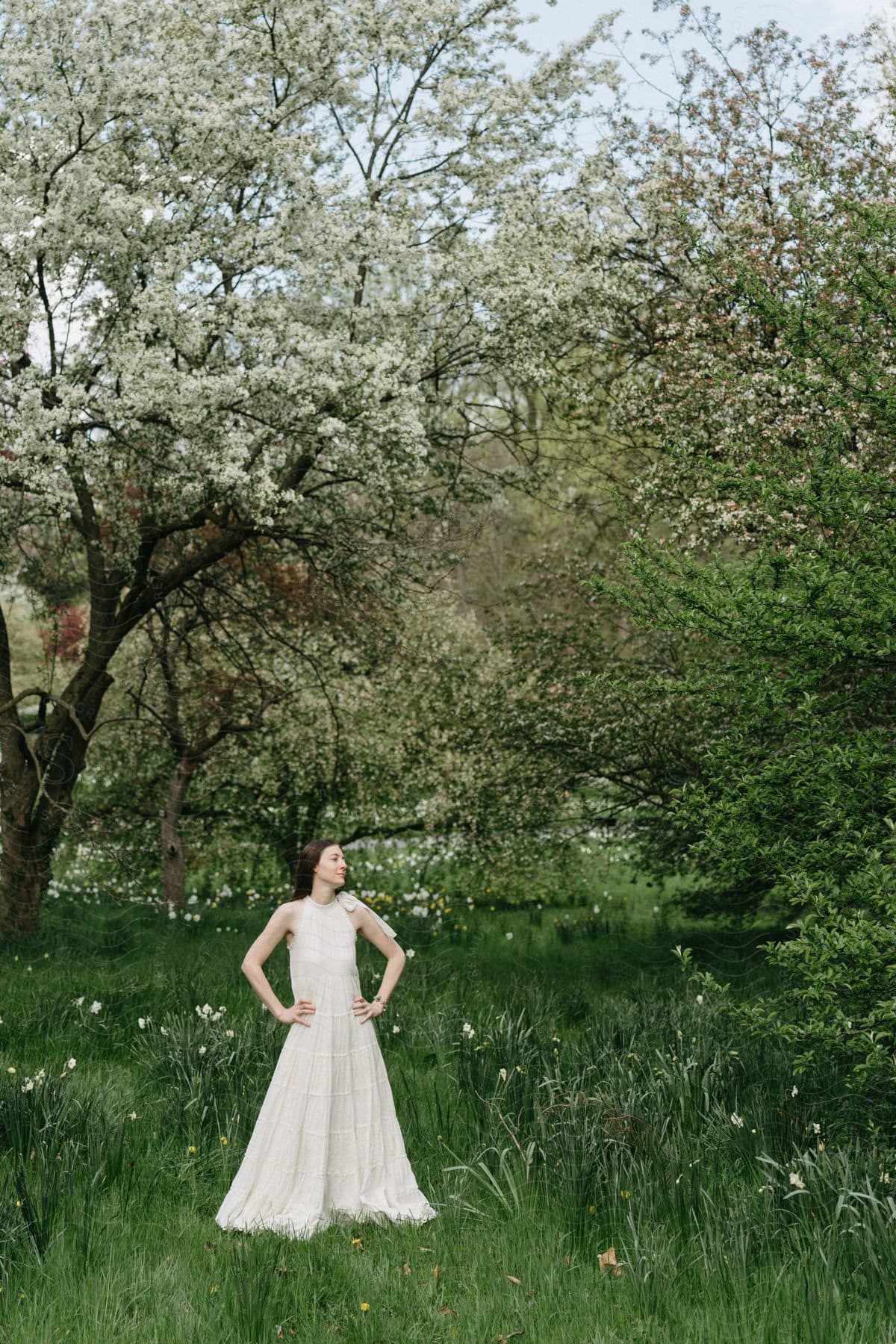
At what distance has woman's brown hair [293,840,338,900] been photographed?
5539 millimetres

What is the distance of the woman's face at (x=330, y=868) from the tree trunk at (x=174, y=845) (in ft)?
25.0

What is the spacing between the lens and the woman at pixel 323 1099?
5199 mm

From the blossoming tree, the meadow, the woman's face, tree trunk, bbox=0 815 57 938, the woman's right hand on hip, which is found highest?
the blossoming tree

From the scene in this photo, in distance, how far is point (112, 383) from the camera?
9406 millimetres

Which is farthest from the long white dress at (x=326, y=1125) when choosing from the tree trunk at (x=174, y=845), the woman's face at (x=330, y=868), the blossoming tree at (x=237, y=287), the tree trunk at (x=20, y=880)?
the tree trunk at (x=174, y=845)

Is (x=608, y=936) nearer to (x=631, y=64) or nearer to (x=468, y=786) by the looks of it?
(x=468, y=786)

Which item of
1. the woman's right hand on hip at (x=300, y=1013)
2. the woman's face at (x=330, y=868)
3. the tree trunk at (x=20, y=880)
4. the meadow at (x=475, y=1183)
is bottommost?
the meadow at (x=475, y=1183)

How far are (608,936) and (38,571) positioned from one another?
21.4ft

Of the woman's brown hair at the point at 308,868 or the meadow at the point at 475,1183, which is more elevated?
the woman's brown hair at the point at 308,868

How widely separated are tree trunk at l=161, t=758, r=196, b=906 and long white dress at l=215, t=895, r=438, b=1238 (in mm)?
7691

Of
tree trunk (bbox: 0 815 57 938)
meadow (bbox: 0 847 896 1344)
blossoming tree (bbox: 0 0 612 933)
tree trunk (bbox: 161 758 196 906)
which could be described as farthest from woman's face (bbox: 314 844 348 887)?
tree trunk (bbox: 161 758 196 906)

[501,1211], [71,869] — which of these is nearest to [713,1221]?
[501,1211]

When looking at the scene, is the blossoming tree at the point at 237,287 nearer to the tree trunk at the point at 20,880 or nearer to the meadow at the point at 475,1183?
the tree trunk at the point at 20,880

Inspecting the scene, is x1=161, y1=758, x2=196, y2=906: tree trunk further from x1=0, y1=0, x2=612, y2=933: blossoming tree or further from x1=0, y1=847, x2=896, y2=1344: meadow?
x1=0, y1=847, x2=896, y2=1344: meadow
